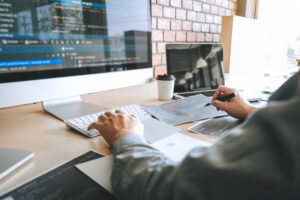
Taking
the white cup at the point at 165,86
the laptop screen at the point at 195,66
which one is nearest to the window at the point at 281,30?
the laptop screen at the point at 195,66

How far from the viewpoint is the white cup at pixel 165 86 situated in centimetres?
103

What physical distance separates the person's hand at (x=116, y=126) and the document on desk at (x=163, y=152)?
0.19ft

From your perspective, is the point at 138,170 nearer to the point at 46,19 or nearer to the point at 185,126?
the point at 185,126

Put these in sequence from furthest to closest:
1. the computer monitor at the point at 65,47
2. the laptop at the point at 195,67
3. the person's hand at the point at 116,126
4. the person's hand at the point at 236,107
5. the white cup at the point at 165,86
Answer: the laptop at the point at 195,67 < the white cup at the point at 165,86 < the person's hand at the point at 236,107 < the computer monitor at the point at 65,47 < the person's hand at the point at 116,126

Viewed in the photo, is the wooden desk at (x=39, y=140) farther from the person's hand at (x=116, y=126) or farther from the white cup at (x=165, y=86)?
the white cup at (x=165, y=86)

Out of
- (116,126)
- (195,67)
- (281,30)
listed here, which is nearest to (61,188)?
(116,126)

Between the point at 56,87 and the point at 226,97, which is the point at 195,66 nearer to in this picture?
the point at 226,97

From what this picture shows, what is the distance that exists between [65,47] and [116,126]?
1.18ft

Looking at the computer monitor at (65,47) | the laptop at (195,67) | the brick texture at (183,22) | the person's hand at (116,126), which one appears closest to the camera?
the person's hand at (116,126)

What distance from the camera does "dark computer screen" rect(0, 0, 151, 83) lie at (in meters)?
0.64

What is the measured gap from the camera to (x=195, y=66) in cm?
119

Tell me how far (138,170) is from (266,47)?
2876 mm

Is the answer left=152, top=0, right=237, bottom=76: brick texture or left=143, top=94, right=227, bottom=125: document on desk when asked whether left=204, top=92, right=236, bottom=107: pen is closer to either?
left=143, top=94, right=227, bottom=125: document on desk

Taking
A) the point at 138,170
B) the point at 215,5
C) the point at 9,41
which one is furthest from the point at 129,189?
the point at 215,5
